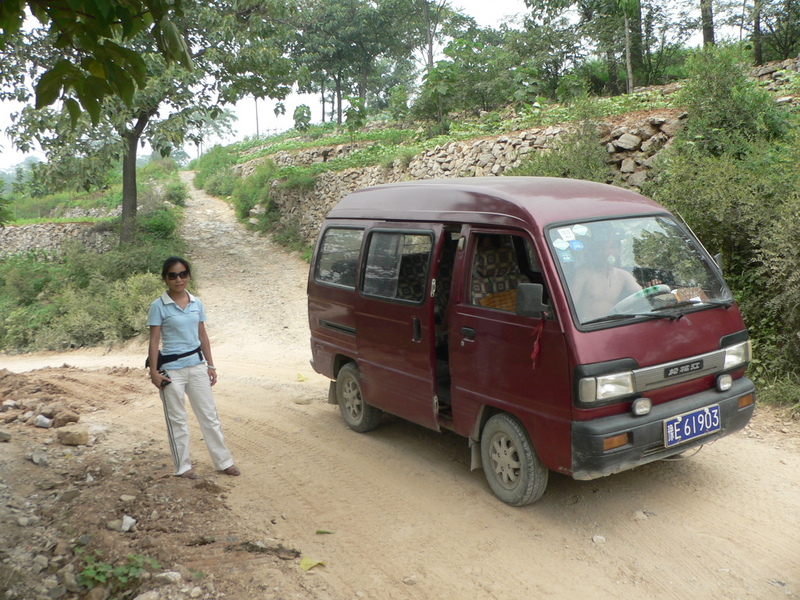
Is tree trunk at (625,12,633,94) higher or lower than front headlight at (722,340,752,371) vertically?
higher

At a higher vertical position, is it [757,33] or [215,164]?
[215,164]

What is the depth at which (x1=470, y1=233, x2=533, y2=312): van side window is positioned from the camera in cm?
495

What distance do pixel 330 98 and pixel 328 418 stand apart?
128ft

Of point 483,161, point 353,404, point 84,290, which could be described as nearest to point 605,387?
point 353,404

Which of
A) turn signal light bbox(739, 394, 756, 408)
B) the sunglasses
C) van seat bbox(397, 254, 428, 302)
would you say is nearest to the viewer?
turn signal light bbox(739, 394, 756, 408)

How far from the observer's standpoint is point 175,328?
16.9 ft

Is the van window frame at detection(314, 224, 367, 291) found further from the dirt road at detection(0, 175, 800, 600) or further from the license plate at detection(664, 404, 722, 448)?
the license plate at detection(664, 404, 722, 448)

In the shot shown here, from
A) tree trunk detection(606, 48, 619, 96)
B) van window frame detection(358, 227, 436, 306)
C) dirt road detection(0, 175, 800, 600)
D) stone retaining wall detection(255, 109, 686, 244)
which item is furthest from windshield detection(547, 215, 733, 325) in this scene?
tree trunk detection(606, 48, 619, 96)

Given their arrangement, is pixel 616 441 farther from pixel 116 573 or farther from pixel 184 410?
pixel 184 410

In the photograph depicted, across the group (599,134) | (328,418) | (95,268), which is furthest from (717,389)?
(95,268)

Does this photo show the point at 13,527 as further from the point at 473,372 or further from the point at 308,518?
the point at 473,372

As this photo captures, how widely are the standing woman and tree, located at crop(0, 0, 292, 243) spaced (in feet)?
34.8

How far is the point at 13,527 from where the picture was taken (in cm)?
431

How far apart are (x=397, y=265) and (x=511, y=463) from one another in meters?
1.86
